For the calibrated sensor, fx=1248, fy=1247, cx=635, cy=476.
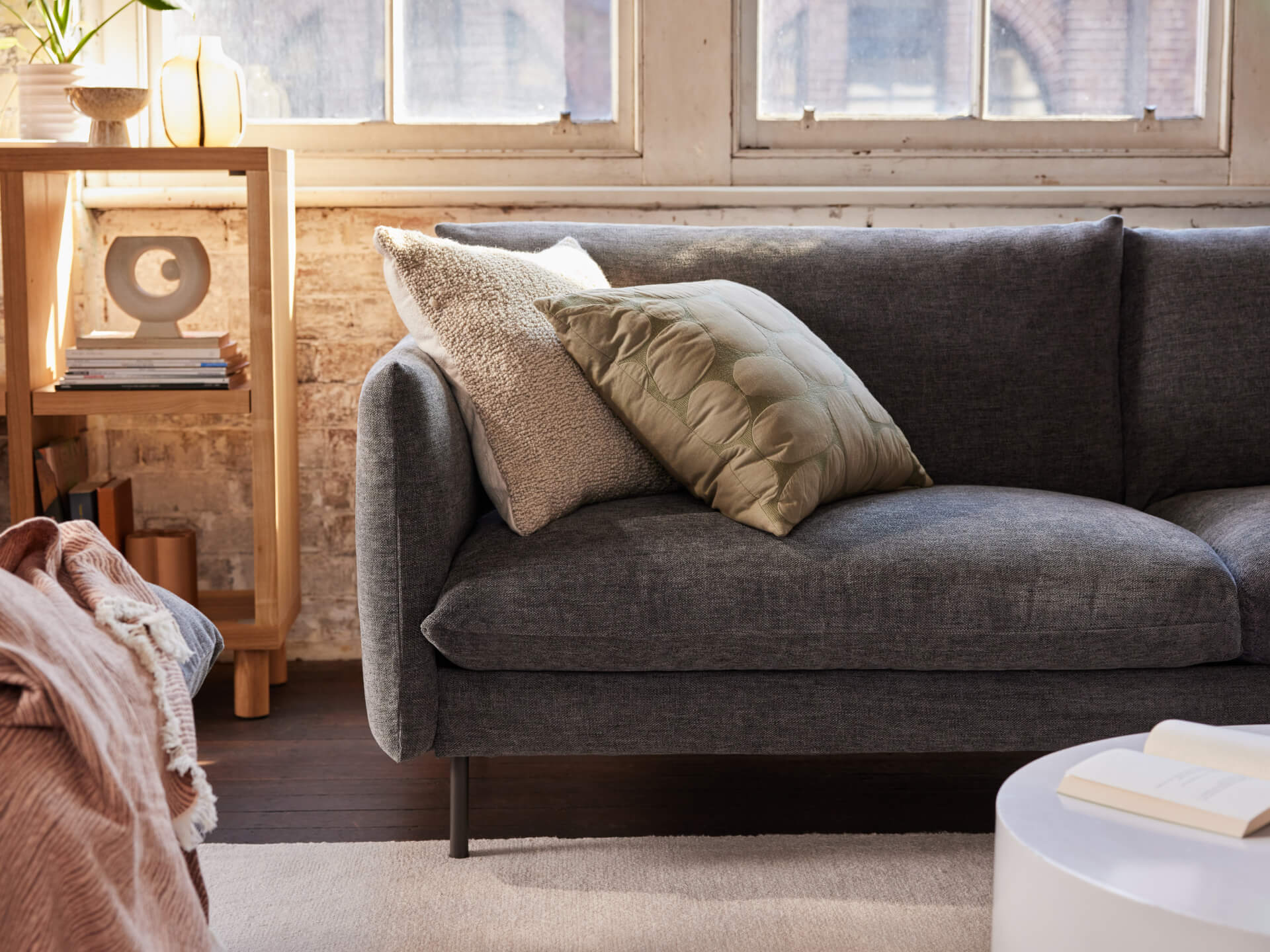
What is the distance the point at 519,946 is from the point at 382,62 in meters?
2.02

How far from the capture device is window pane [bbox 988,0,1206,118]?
283cm

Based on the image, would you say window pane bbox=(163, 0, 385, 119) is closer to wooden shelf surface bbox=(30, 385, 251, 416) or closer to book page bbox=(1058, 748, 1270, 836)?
wooden shelf surface bbox=(30, 385, 251, 416)

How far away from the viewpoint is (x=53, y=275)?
2.50m

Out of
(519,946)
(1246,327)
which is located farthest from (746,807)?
(1246,327)

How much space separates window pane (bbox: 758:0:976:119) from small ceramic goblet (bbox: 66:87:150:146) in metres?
1.35

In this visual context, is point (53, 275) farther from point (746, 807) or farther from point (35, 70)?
point (746, 807)

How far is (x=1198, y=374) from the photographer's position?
2256 millimetres

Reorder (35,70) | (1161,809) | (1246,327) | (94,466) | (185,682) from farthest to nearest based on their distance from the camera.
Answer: (94,466) < (35,70) < (1246,327) < (185,682) < (1161,809)

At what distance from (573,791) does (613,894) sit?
0.38 meters

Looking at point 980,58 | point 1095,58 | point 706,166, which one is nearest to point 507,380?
point 706,166

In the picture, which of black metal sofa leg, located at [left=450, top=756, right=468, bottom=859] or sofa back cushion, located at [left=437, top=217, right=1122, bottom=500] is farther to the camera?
sofa back cushion, located at [left=437, top=217, right=1122, bottom=500]

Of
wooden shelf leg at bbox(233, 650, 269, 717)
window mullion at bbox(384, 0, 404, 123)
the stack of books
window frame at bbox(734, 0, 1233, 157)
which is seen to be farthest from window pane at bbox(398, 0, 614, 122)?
wooden shelf leg at bbox(233, 650, 269, 717)

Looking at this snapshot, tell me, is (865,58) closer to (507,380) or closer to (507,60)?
(507,60)

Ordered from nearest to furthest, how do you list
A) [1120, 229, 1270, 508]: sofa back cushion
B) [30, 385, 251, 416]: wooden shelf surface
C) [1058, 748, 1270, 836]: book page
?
[1058, 748, 1270, 836]: book page, [1120, 229, 1270, 508]: sofa back cushion, [30, 385, 251, 416]: wooden shelf surface
